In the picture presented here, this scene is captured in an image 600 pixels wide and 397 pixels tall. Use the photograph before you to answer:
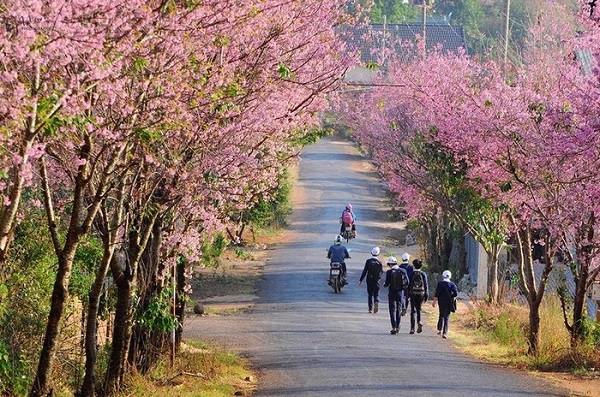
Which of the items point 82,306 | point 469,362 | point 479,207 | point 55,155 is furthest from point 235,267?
point 55,155

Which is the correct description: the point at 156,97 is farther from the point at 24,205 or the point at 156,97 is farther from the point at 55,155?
the point at 24,205

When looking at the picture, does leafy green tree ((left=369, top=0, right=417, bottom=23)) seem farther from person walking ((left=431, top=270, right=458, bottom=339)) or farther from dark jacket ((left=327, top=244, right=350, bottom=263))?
person walking ((left=431, top=270, right=458, bottom=339))

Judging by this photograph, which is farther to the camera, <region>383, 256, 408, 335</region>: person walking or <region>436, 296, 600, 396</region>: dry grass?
<region>383, 256, 408, 335</region>: person walking

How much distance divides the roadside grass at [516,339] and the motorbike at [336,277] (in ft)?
10.1

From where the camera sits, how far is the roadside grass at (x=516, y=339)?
1955 cm

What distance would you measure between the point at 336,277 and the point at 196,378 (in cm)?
1326

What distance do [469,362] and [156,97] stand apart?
414 inches

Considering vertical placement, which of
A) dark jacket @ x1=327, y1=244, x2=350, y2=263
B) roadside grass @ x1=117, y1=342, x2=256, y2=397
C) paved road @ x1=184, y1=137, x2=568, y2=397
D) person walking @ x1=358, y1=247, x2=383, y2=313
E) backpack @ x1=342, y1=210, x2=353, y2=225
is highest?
backpack @ x1=342, y1=210, x2=353, y2=225

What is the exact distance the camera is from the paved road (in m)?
16.9

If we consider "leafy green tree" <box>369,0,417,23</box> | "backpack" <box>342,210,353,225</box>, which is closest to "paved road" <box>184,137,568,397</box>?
"backpack" <box>342,210,353,225</box>

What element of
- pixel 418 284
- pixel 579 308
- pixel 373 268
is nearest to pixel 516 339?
pixel 418 284

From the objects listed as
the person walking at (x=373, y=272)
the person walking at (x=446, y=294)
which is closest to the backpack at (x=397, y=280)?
the person walking at (x=446, y=294)

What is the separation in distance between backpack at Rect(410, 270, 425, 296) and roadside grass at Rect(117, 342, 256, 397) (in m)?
3.52

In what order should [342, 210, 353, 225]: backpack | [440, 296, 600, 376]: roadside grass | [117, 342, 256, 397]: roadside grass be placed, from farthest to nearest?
[342, 210, 353, 225]: backpack
[440, 296, 600, 376]: roadside grass
[117, 342, 256, 397]: roadside grass
